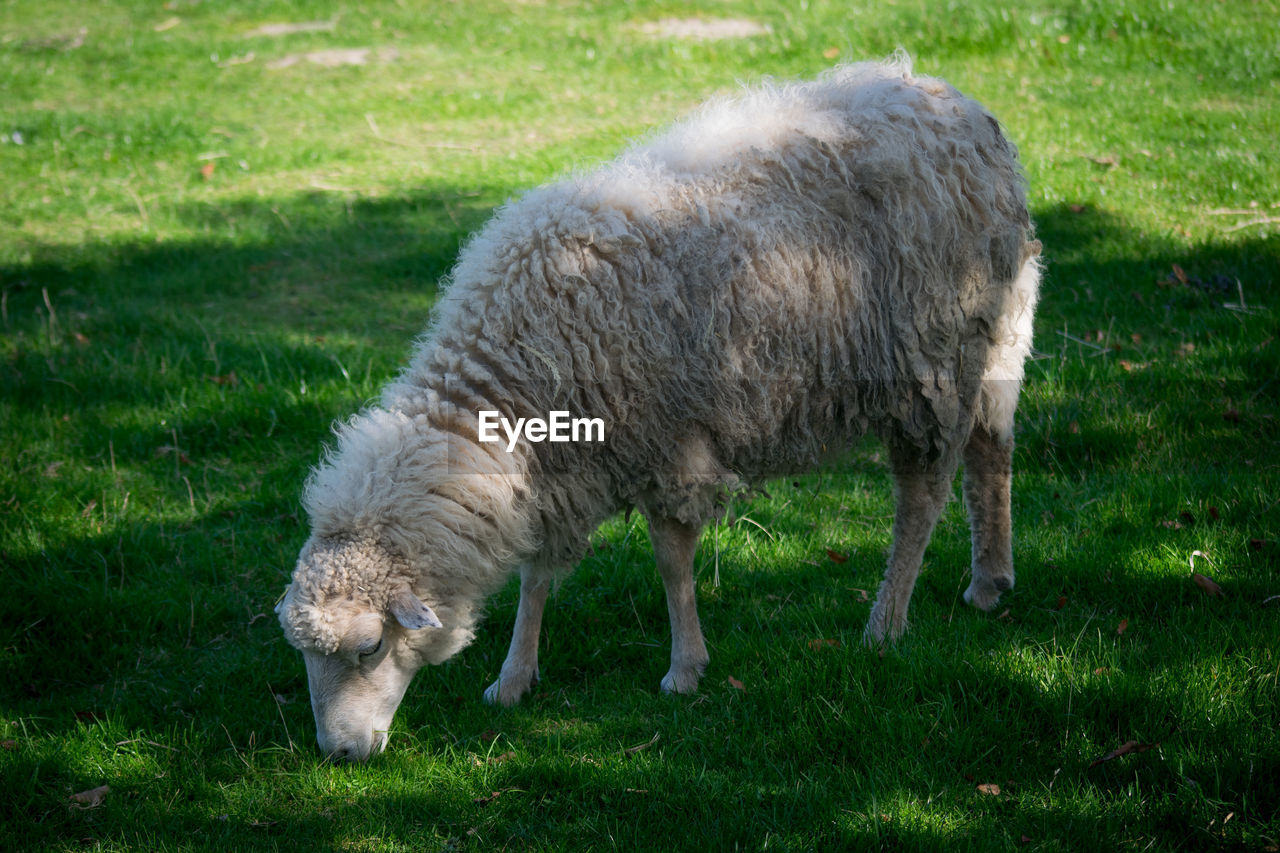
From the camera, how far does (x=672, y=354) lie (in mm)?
3398

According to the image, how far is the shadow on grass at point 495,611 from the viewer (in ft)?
10.4

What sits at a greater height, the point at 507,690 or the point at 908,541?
the point at 908,541

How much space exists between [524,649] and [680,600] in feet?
2.18

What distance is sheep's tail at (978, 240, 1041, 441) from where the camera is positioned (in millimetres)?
3799

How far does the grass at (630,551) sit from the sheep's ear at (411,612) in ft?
1.96

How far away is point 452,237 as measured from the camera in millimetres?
7473

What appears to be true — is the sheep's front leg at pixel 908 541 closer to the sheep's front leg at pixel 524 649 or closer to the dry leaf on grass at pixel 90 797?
the sheep's front leg at pixel 524 649

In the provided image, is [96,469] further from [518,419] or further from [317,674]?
[518,419]

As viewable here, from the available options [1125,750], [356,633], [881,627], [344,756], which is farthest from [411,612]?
[1125,750]

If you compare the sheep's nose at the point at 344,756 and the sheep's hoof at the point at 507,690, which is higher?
the sheep's nose at the point at 344,756

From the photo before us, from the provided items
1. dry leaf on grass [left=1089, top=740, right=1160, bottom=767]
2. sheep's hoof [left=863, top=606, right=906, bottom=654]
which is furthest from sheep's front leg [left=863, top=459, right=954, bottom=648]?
dry leaf on grass [left=1089, top=740, right=1160, bottom=767]

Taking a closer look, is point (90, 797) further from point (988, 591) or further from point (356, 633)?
point (988, 591)

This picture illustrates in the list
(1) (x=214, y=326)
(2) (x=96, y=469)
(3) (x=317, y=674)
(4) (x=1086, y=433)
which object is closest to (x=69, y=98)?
(1) (x=214, y=326)

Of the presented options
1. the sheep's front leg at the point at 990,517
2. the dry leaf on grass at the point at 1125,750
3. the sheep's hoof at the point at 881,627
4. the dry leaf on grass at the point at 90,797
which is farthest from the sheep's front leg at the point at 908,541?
the dry leaf on grass at the point at 90,797
